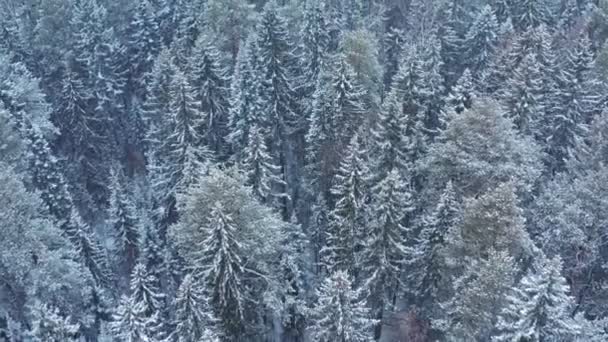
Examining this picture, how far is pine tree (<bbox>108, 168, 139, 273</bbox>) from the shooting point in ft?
124

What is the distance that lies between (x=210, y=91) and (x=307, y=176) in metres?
9.84

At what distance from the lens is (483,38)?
157 ft

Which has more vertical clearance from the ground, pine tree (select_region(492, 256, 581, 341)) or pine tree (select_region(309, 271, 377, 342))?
pine tree (select_region(492, 256, 581, 341))

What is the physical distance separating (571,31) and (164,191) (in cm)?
3711

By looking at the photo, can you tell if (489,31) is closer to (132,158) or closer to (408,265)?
(408,265)

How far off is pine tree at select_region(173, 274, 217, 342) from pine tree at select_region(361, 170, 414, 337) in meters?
9.17

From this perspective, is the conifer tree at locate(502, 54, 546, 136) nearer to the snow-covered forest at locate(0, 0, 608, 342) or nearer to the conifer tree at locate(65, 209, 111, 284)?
the snow-covered forest at locate(0, 0, 608, 342)

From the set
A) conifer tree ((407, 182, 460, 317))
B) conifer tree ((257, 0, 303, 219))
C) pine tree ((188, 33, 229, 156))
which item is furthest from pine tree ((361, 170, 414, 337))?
pine tree ((188, 33, 229, 156))

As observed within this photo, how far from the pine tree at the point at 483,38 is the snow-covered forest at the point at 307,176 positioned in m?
0.22

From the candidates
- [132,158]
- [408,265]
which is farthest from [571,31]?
[132,158]

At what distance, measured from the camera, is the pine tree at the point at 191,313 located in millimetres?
26516

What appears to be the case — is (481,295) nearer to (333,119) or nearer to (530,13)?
(333,119)

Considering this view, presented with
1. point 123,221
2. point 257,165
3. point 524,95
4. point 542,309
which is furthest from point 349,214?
point 123,221

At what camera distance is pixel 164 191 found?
41656 millimetres
